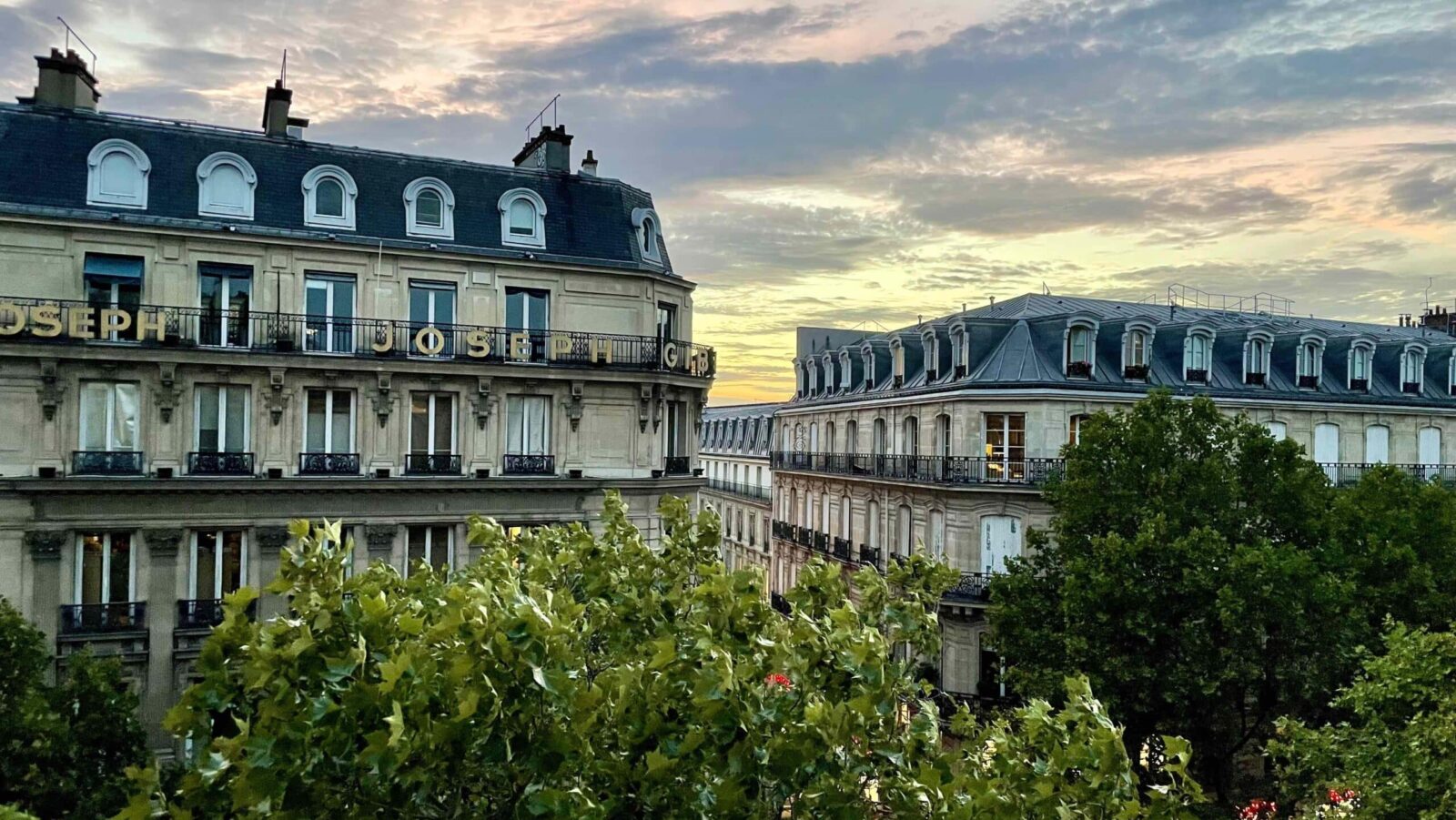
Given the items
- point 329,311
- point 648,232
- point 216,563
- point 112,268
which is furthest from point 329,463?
point 648,232

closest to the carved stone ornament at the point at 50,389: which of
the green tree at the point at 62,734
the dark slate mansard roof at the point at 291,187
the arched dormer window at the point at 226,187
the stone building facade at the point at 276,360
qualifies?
the stone building facade at the point at 276,360

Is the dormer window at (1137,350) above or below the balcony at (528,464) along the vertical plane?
above

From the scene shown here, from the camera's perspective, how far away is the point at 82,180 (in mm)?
24938

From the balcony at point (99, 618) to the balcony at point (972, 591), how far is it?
1034 inches

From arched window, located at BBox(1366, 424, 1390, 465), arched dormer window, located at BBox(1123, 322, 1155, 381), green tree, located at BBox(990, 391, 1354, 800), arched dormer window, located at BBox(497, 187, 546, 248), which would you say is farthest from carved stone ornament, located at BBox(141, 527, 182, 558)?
arched window, located at BBox(1366, 424, 1390, 465)

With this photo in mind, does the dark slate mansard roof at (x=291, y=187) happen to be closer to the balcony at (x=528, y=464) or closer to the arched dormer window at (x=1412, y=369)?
the balcony at (x=528, y=464)

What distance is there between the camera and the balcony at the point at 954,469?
3603 centimetres

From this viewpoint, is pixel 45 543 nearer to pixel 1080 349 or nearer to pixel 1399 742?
pixel 1399 742

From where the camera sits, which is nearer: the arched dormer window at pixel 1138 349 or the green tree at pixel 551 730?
the green tree at pixel 551 730

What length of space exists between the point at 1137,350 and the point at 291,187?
31143mm

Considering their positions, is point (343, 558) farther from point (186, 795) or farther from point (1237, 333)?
point (1237, 333)

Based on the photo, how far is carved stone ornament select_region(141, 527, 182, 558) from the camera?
2475 cm

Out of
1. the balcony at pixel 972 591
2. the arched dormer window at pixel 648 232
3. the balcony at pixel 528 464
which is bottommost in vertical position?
the balcony at pixel 972 591

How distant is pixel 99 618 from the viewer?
24.2 m
